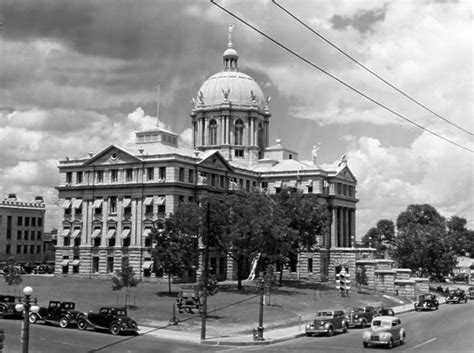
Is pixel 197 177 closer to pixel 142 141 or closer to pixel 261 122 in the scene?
pixel 142 141

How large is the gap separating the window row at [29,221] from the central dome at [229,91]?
4486cm

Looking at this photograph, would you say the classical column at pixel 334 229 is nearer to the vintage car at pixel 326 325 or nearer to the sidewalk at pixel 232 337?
the sidewalk at pixel 232 337

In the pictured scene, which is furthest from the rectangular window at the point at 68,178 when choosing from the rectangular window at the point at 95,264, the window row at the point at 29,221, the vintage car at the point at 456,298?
the vintage car at the point at 456,298

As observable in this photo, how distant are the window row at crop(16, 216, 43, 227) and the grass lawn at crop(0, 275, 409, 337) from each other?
48.8 metres

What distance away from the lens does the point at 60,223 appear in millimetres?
105750

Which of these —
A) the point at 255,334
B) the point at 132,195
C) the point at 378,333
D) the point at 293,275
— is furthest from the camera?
the point at 293,275

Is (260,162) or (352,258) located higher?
(260,162)

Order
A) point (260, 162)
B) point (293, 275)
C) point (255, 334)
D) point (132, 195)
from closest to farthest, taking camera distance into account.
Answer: point (255, 334), point (132, 195), point (293, 275), point (260, 162)

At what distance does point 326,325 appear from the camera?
52.3 m

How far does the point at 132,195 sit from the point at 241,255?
956 inches

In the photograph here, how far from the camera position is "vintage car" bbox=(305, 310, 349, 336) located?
52.3 metres

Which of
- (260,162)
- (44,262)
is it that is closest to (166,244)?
(260,162)

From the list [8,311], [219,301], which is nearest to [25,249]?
[219,301]

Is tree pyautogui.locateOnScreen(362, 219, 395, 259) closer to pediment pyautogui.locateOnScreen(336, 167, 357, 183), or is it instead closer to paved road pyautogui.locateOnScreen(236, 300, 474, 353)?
pediment pyautogui.locateOnScreen(336, 167, 357, 183)
